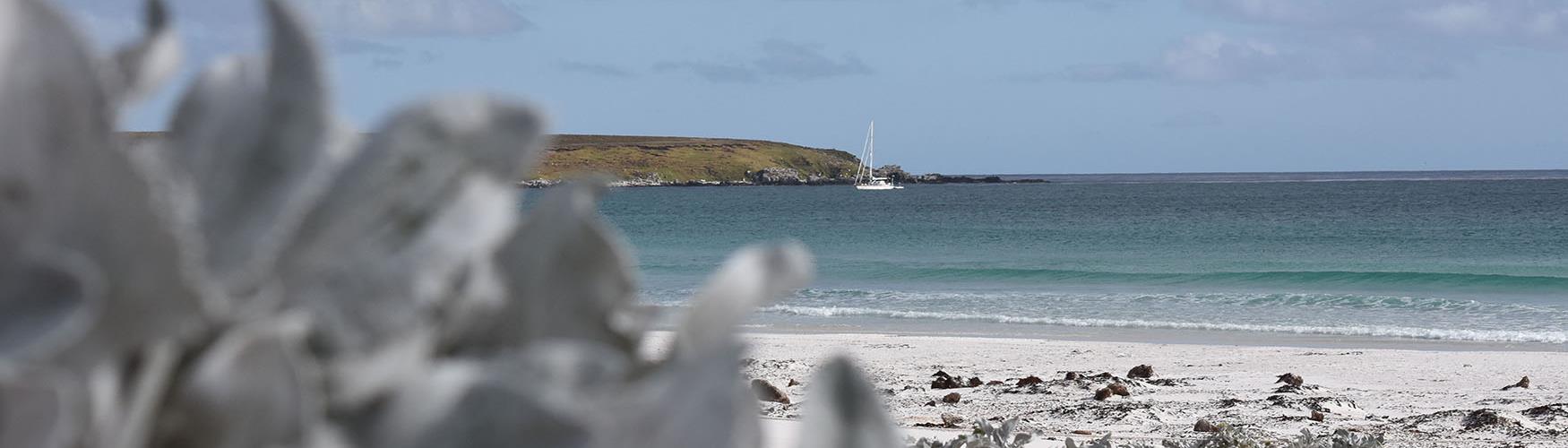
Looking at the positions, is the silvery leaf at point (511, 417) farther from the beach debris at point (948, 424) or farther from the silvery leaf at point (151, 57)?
the beach debris at point (948, 424)

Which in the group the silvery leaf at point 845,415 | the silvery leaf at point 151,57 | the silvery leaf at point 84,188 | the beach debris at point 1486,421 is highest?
the silvery leaf at point 151,57

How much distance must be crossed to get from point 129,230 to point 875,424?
9.5 inches

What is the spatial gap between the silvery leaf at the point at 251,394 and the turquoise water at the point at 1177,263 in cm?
1601

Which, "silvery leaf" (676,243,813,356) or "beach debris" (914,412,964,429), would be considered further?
"beach debris" (914,412,964,429)

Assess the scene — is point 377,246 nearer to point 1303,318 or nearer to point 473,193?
point 473,193

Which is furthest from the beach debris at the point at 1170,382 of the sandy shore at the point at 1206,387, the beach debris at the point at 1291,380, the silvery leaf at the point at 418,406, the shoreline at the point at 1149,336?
the silvery leaf at the point at 418,406

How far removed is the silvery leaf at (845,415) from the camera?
401 mm

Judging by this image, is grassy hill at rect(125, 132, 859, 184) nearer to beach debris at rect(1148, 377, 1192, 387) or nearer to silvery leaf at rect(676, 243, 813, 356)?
beach debris at rect(1148, 377, 1192, 387)

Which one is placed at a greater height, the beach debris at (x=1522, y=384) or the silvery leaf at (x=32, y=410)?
the silvery leaf at (x=32, y=410)

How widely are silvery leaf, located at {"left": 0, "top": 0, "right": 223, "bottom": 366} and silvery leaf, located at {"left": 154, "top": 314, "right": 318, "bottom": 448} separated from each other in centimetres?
2

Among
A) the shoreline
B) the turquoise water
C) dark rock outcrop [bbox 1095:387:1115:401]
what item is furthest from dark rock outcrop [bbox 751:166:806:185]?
dark rock outcrop [bbox 1095:387:1115:401]

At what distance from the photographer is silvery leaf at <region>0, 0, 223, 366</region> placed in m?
0.39

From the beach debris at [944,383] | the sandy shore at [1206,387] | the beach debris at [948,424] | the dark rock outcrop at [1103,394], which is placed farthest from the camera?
the beach debris at [944,383]

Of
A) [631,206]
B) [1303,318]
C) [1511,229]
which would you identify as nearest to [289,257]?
[1303,318]
